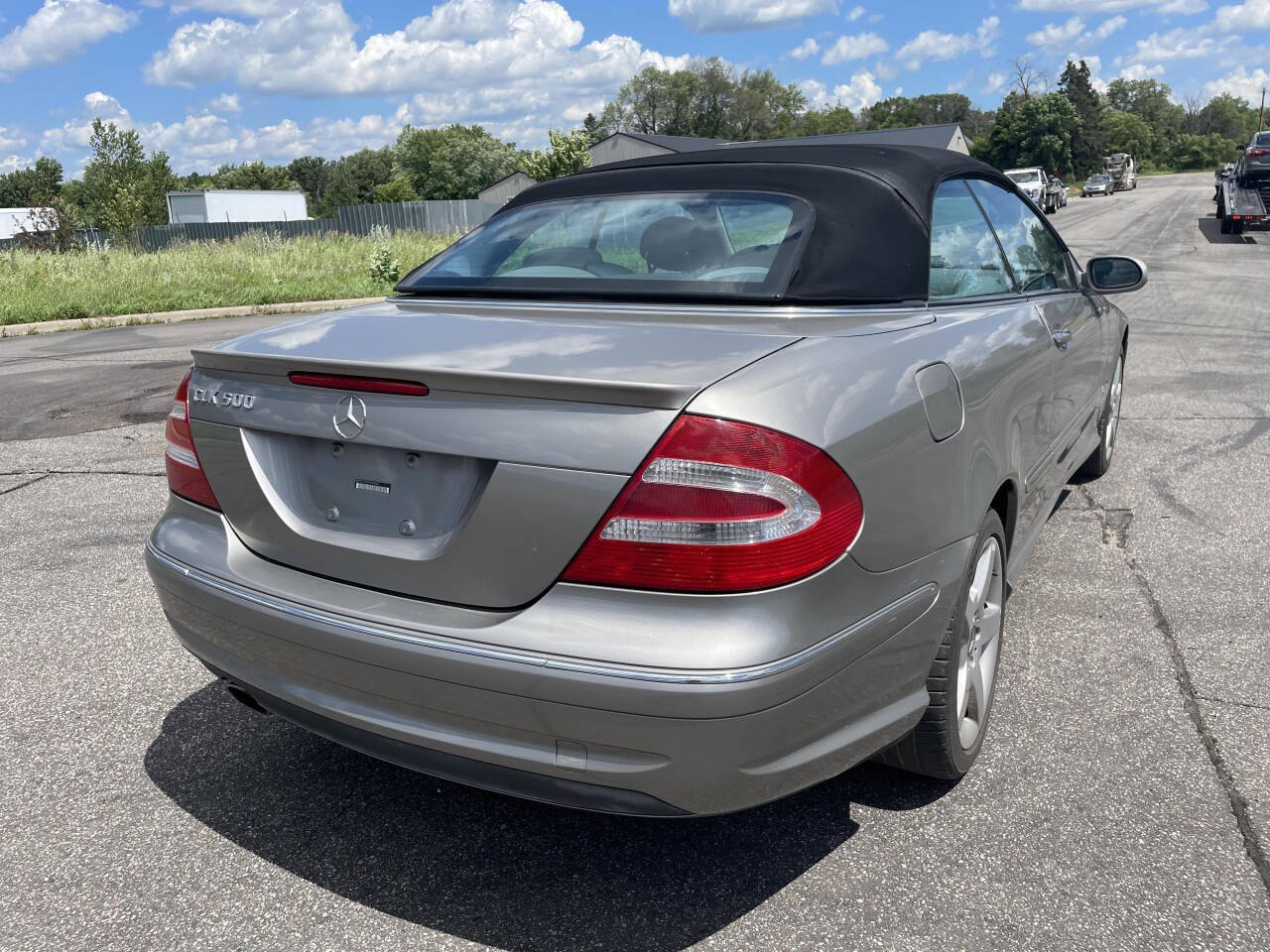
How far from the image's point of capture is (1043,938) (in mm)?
2215

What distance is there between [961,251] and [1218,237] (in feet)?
92.1

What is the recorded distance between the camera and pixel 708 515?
6.40 ft

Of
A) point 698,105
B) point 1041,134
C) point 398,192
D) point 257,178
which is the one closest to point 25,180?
point 257,178

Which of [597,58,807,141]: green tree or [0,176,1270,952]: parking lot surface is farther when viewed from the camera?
[597,58,807,141]: green tree

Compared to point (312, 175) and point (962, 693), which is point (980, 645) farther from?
point (312, 175)

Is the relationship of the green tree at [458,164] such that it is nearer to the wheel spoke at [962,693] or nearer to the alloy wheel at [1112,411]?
the alloy wheel at [1112,411]

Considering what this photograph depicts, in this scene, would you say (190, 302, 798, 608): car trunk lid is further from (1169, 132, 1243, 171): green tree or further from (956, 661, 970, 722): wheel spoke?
(1169, 132, 1243, 171): green tree

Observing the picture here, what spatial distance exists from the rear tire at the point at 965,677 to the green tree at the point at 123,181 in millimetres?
40763

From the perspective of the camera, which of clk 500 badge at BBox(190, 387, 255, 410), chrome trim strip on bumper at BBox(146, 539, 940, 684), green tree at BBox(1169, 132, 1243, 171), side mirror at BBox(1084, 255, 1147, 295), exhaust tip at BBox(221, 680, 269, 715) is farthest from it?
green tree at BBox(1169, 132, 1243, 171)

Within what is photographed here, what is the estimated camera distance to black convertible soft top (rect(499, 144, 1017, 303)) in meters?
2.67

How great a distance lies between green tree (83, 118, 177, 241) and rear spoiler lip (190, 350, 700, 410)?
133 feet

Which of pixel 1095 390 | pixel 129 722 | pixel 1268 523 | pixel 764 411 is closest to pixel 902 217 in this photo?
pixel 764 411

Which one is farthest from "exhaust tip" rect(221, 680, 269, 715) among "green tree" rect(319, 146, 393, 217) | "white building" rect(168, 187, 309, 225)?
"green tree" rect(319, 146, 393, 217)

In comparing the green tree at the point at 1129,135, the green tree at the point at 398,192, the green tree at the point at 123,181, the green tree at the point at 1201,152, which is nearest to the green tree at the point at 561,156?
the green tree at the point at 123,181
